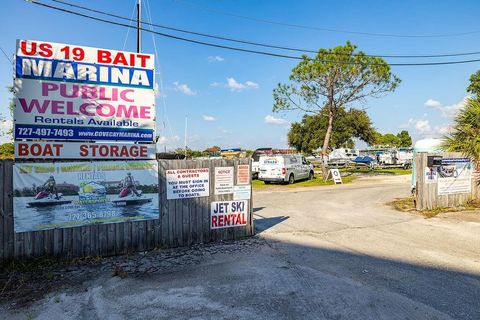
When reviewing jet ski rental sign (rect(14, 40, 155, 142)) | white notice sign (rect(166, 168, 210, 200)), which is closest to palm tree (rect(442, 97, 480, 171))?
white notice sign (rect(166, 168, 210, 200))

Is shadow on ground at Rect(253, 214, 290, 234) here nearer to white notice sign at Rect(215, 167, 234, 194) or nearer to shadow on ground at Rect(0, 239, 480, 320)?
white notice sign at Rect(215, 167, 234, 194)

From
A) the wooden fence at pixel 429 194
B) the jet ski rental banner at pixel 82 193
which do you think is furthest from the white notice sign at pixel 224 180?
the wooden fence at pixel 429 194

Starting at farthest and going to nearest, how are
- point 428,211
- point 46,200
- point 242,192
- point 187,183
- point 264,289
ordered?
1. point 428,211
2. point 242,192
3. point 187,183
4. point 46,200
5. point 264,289

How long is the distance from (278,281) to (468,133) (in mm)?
10893

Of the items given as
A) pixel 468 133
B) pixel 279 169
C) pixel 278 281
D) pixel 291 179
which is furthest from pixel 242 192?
pixel 291 179

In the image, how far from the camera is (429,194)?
461 inches

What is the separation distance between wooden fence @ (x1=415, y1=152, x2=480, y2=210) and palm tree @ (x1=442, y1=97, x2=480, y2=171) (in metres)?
0.37

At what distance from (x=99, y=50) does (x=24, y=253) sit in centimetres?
403

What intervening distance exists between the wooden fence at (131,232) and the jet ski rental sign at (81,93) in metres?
0.88

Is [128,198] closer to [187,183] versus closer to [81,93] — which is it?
[187,183]

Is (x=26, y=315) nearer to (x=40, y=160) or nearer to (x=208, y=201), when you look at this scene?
(x=40, y=160)

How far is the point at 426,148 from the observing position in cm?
1586

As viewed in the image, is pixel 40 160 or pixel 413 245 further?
pixel 413 245

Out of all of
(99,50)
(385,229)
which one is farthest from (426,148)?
(99,50)
